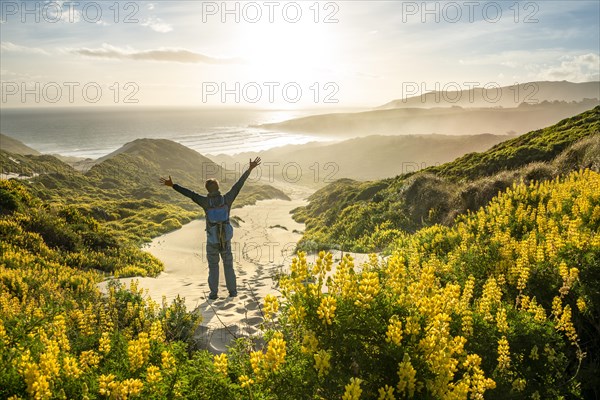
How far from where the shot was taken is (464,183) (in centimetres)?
1981

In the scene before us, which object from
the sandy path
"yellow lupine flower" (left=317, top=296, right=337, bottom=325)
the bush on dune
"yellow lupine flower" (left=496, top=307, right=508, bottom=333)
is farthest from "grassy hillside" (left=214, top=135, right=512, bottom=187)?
"yellow lupine flower" (left=317, top=296, right=337, bottom=325)

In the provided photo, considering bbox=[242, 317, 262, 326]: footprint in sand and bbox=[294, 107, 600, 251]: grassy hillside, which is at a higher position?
bbox=[294, 107, 600, 251]: grassy hillside

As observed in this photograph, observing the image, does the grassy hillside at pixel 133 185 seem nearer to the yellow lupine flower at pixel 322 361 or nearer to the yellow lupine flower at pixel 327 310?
the yellow lupine flower at pixel 327 310

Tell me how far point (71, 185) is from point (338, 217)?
3568cm

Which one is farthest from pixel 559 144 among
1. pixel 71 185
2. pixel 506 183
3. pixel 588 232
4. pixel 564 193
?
pixel 71 185

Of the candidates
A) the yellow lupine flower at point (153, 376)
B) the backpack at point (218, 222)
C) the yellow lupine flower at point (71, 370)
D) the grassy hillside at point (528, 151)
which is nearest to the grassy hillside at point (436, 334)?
the yellow lupine flower at point (153, 376)

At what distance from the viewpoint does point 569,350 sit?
4.43 m

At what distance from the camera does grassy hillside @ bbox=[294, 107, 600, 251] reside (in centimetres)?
1516

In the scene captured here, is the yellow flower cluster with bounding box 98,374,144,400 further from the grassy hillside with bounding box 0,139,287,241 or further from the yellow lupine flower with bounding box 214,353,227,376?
the grassy hillside with bounding box 0,139,287,241

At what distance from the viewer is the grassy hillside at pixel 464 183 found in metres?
15.2

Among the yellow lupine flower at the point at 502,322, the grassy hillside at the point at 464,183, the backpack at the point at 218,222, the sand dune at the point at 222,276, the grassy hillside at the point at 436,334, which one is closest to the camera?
the grassy hillside at the point at 436,334

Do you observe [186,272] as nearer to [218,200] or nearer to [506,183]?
[218,200]

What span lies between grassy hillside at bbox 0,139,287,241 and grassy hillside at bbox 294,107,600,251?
13.2 metres

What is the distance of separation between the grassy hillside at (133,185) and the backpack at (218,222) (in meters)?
16.1
